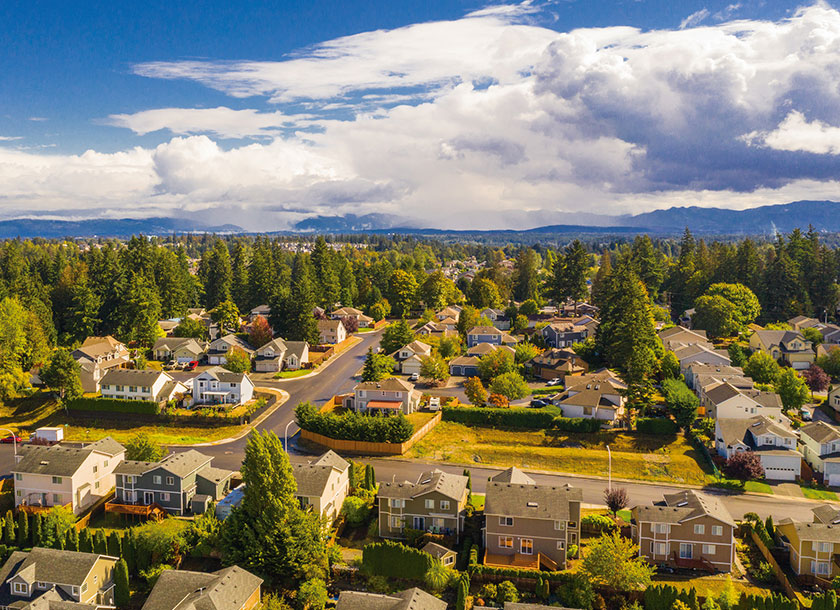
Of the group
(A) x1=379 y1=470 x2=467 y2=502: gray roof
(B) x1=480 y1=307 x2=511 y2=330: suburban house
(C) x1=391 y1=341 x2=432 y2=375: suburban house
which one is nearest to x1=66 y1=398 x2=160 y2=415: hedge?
(C) x1=391 y1=341 x2=432 y2=375: suburban house

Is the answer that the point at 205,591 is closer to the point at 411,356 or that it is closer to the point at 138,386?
the point at 138,386

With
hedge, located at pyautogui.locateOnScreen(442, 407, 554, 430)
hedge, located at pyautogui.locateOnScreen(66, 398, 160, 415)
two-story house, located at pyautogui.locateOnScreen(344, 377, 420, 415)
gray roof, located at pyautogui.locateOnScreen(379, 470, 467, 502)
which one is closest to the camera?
gray roof, located at pyautogui.locateOnScreen(379, 470, 467, 502)

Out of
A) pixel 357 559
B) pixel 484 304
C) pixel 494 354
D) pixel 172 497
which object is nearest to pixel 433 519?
pixel 357 559

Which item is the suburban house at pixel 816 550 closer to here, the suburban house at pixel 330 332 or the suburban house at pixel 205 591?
the suburban house at pixel 205 591

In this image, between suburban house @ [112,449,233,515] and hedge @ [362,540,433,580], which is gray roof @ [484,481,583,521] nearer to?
hedge @ [362,540,433,580]

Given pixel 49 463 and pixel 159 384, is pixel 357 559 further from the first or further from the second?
pixel 159 384

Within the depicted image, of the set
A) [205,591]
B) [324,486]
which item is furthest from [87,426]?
[205,591]
